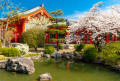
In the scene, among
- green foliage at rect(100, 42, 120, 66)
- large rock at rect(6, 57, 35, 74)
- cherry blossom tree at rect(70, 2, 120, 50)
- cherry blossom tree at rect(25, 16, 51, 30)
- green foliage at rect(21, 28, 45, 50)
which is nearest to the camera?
large rock at rect(6, 57, 35, 74)

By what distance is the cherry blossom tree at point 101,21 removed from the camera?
9.71 m

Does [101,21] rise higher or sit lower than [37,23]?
lower

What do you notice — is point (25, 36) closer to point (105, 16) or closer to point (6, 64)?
point (6, 64)

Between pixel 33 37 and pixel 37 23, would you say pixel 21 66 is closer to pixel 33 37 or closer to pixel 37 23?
pixel 33 37

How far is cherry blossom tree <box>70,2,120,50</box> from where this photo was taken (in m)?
9.71

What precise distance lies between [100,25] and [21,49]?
340 inches

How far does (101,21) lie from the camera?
34.0 ft

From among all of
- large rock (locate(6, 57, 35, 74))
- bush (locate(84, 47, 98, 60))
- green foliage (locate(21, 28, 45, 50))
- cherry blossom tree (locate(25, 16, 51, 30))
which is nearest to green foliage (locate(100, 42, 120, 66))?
bush (locate(84, 47, 98, 60))

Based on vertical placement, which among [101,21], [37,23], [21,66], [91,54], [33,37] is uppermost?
[37,23]

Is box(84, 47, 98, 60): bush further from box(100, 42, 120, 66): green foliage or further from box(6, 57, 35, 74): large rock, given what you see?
box(6, 57, 35, 74): large rock

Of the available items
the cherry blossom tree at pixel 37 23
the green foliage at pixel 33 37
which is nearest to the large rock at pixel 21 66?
the green foliage at pixel 33 37

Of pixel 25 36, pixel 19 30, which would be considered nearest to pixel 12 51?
pixel 25 36

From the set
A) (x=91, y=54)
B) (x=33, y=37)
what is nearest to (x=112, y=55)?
(x=91, y=54)

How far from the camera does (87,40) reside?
66.0 feet
